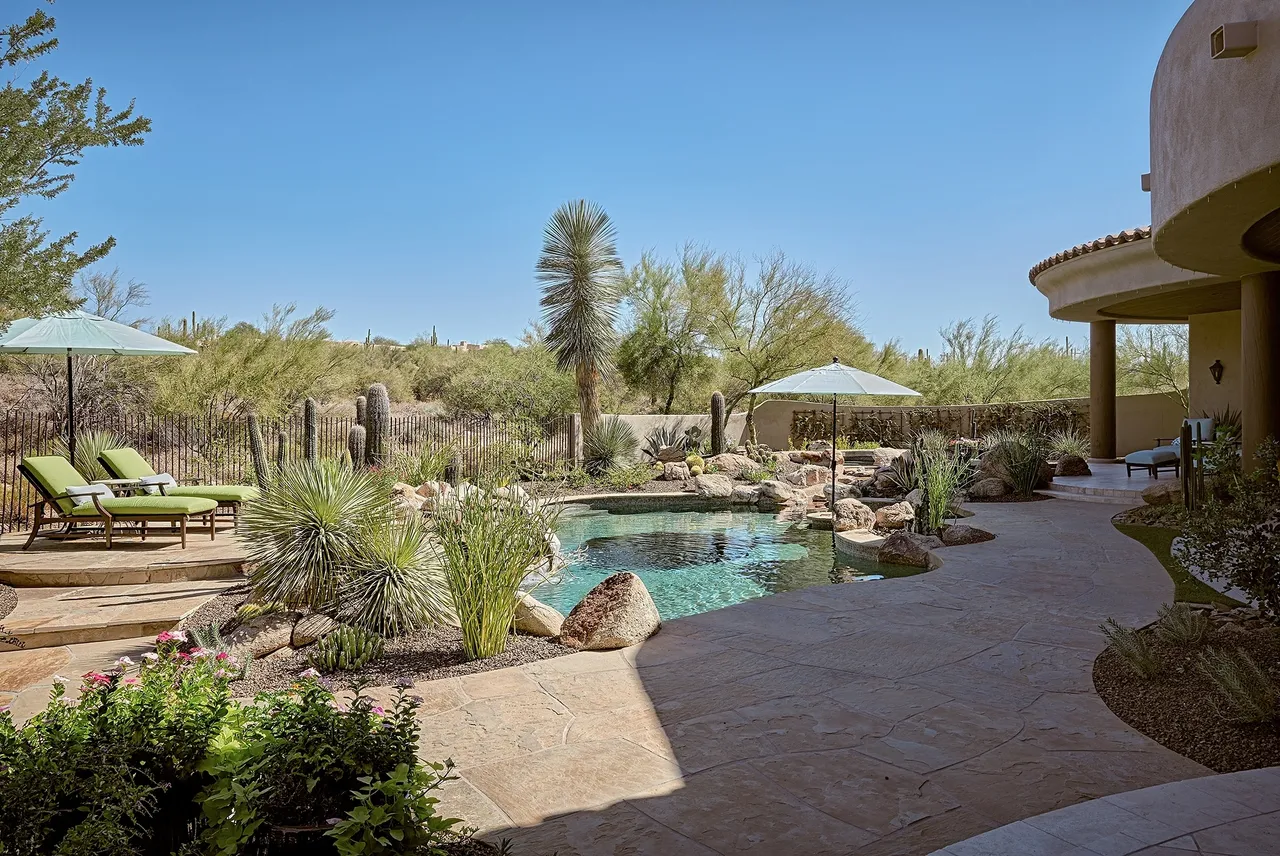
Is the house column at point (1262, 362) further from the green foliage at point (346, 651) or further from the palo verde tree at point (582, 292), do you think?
the palo verde tree at point (582, 292)

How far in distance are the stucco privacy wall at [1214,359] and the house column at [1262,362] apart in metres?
5.05

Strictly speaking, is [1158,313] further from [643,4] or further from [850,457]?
[643,4]

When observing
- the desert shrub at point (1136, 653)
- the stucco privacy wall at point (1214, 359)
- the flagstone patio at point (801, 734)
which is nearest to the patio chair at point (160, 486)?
the flagstone patio at point (801, 734)

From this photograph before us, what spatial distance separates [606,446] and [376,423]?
216 inches

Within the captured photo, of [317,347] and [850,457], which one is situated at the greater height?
[317,347]

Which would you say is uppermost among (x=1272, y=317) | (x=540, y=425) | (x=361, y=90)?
(x=361, y=90)

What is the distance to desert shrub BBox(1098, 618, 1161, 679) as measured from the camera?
388cm

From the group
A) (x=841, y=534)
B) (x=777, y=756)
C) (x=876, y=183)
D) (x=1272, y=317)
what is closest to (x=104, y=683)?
(x=777, y=756)

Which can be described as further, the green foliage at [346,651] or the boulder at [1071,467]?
the boulder at [1071,467]

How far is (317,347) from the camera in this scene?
20062mm

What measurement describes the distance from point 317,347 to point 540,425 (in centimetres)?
686

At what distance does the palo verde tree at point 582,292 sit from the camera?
18.0 meters

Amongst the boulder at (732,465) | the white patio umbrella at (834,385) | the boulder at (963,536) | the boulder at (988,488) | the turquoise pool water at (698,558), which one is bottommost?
the turquoise pool water at (698,558)

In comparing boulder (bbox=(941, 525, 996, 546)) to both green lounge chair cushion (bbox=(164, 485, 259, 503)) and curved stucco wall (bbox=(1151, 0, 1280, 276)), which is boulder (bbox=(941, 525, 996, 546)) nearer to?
curved stucco wall (bbox=(1151, 0, 1280, 276))
